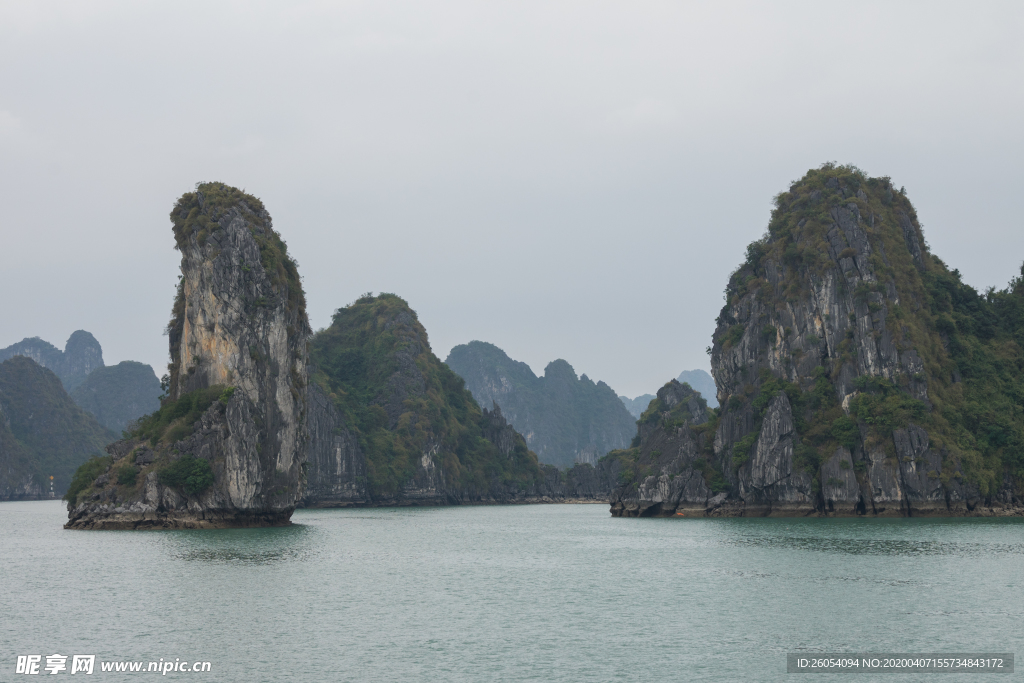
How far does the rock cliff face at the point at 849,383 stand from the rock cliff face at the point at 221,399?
44.4 metres

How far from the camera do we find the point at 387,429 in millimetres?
174500

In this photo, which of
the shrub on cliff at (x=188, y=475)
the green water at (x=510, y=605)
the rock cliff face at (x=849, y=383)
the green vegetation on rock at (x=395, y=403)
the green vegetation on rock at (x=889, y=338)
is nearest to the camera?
the green water at (x=510, y=605)

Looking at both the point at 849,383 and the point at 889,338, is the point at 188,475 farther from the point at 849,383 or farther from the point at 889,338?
the point at 889,338

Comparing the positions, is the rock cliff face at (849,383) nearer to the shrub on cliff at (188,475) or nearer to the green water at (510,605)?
the green water at (510,605)

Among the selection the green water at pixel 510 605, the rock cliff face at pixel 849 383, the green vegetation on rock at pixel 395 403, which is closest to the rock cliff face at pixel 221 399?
the green water at pixel 510 605

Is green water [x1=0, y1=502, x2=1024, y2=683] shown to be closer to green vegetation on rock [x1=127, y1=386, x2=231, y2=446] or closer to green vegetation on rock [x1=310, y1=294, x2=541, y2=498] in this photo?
green vegetation on rock [x1=127, y1=386, x2=231, y2=446]

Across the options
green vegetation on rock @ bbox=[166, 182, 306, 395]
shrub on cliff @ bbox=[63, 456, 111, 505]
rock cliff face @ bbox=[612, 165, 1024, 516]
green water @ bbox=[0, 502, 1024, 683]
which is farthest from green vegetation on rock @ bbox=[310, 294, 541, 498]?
green water @ bbox=[0, 502, 1024, 683]

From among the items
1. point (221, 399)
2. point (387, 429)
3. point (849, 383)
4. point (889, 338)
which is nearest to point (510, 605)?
point (221, 399)

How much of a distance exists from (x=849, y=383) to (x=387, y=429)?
102596 millimetres

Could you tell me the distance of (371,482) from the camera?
15988cm

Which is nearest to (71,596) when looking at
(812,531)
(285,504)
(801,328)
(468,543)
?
(468,543)

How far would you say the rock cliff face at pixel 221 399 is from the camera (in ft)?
240

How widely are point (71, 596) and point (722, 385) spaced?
8602 cm

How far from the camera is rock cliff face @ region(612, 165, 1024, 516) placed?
87438 millimetres
